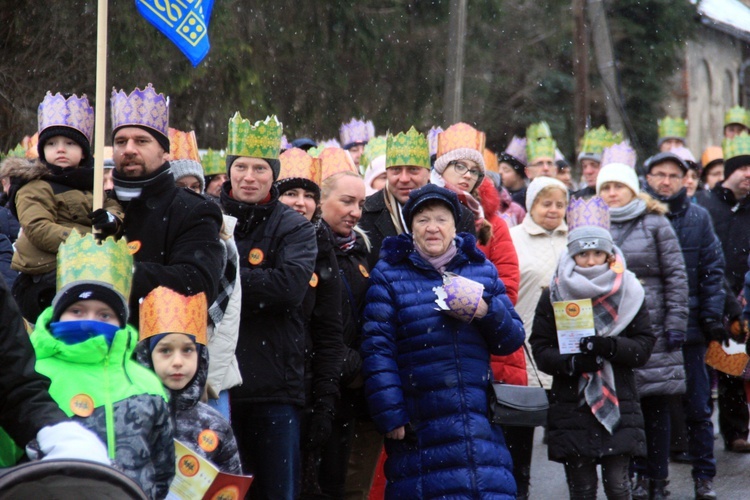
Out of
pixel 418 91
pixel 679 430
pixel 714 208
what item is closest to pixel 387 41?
pixel 418 91

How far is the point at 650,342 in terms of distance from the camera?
739cm

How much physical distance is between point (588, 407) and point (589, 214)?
3.96 ft

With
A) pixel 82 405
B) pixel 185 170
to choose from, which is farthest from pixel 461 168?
pixel 82 405

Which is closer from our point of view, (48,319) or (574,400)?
(48,319)

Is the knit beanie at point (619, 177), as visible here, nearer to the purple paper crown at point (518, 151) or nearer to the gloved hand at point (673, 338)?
the gloved hand at point (673, 338)

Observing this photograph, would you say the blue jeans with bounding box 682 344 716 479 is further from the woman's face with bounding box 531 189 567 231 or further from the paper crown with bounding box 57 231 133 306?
the paper crown with bounding box 57 231 133 306

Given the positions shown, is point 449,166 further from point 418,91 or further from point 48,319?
point 418,91

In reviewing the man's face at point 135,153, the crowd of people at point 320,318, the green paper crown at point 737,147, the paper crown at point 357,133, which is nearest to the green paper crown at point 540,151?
the paper crown at point 357,133

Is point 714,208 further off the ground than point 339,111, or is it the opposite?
point 339,111

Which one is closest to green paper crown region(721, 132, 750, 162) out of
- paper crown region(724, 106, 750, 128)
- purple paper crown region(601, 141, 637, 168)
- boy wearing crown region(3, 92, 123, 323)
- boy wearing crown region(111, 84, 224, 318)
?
purple paper crown region(601, 141, 637, 168)

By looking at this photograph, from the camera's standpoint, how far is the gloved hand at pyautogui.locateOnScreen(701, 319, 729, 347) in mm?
9289

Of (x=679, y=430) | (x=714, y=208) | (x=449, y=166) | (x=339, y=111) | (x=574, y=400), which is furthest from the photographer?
(x=339, y=111)

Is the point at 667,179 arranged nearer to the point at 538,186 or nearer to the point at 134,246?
the point at 538,186

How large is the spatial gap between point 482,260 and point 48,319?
2532 mm
